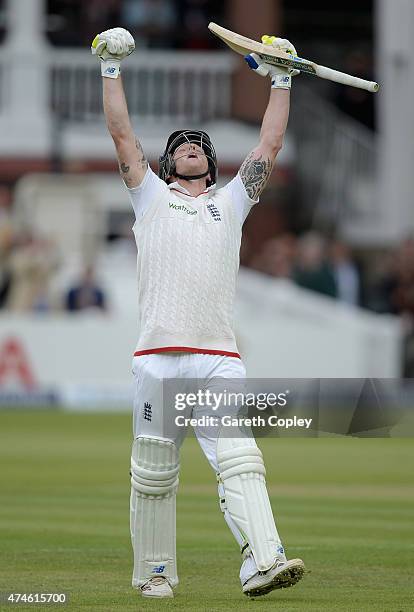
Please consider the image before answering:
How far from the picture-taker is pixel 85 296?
21.8m

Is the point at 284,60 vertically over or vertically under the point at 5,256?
over

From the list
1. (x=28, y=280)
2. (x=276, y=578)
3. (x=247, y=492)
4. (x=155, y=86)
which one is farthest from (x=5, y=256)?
(x=276, y=578)

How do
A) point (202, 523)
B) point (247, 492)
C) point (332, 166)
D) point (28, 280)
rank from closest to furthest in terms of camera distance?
point (247, 492) → point (202, 523) → point (28, 280) → point (332, 166)

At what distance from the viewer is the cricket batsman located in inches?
284

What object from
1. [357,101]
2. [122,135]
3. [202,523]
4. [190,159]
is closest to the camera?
[122,135]

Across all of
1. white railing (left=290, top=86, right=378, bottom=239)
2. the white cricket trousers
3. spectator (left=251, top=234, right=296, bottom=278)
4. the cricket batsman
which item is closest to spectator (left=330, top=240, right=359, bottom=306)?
spectator (left=251, top=234, right=296, bottom=278)

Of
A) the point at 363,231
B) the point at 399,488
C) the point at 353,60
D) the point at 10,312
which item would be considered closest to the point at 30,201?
the point at 10,312

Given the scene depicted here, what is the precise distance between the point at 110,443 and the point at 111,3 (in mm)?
16009

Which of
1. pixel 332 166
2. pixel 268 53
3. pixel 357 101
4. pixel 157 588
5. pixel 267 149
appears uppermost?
pixel 357 101

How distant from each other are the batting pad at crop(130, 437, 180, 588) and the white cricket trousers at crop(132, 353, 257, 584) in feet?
0.24

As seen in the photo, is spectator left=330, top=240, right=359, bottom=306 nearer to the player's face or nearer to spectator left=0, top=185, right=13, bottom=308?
spectator left=0, top=185, right=13, bottom=308

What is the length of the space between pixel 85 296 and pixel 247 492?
1482cm

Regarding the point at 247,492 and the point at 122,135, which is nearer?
the point at 247,492

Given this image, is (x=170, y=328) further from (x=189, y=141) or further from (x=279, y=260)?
(x=279, y=260)
